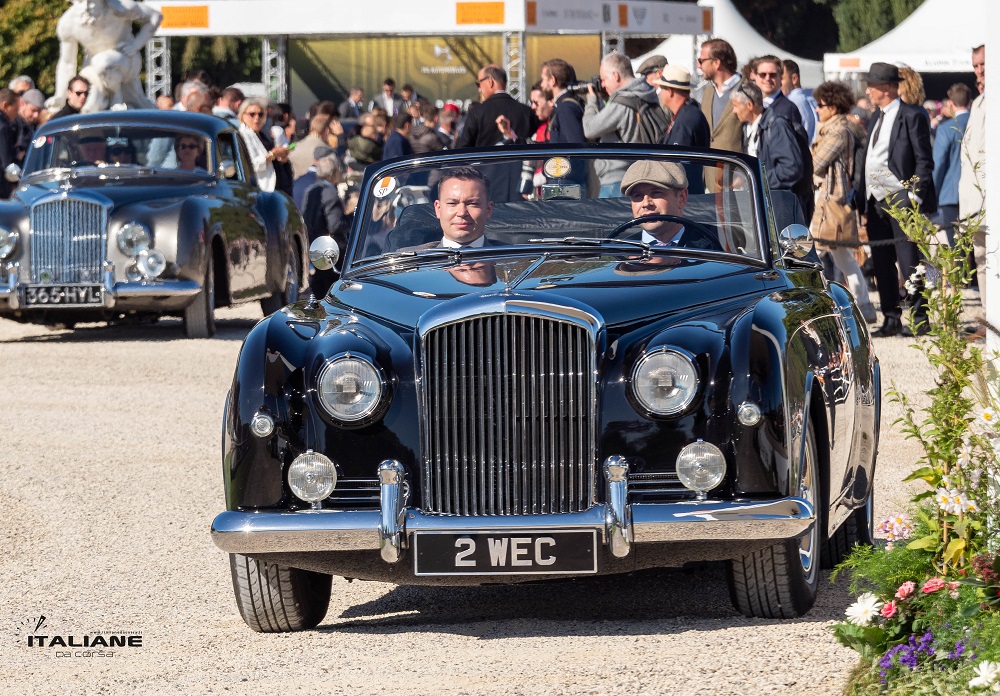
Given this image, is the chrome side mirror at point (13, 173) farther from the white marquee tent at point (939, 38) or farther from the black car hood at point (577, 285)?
the white marquee tent at point (939, 38)

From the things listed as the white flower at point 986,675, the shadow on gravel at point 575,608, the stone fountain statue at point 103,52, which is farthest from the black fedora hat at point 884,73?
the stone fountain statue at point 103,52

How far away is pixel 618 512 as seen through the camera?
16.6 ft

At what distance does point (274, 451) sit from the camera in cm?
528

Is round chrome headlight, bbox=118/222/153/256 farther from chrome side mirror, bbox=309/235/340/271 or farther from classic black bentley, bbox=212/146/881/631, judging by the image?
classic black bentley, bbox=212/146/881/631

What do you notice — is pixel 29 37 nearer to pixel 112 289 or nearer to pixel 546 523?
pixel 112 289

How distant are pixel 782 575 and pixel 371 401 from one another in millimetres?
1376

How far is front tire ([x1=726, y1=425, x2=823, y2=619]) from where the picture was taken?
5.30 metres

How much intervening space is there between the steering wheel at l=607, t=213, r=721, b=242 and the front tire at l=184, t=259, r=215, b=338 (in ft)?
26.9

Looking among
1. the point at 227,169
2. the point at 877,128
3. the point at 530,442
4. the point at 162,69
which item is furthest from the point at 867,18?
the point at 530,442

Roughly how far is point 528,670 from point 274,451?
1.03 metres

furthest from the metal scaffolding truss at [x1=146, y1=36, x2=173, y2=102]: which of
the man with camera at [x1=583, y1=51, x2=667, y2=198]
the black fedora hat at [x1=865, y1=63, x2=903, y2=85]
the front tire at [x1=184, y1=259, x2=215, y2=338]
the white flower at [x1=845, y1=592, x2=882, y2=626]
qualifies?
the white flower at [x1=845, y1=592, x2=882, y2=626]

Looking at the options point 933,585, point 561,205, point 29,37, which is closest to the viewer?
point 933,585

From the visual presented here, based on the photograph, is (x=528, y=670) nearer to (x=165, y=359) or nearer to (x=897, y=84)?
(x=165, y=359)

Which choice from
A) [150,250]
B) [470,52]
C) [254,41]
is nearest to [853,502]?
[150,250]
